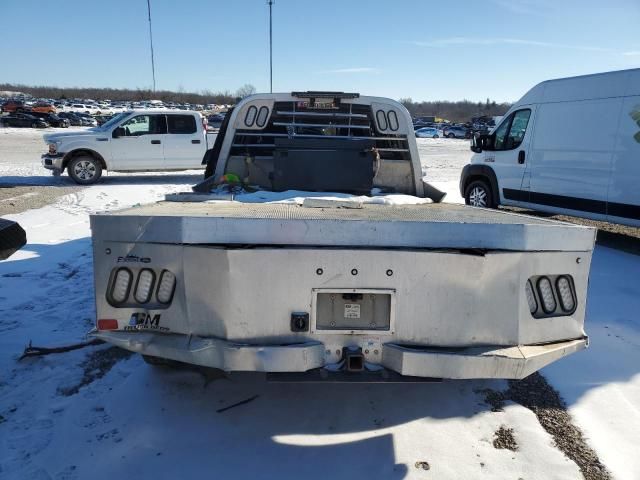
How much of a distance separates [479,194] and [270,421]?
8.71 metres

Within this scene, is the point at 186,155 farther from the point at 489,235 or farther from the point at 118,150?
the point at 489,235

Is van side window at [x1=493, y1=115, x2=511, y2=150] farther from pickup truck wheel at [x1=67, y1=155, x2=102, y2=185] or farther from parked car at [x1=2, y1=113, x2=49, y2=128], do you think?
parked car at [x1=2, y1=113, x2=49, y2=128]

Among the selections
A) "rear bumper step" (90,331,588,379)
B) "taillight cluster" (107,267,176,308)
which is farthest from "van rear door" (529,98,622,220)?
"taillight cluster" (107,267,176,308)

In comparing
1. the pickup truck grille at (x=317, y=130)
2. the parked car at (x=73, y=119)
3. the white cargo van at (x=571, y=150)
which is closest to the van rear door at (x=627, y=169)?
the white cargo van at (x=571, y=150)

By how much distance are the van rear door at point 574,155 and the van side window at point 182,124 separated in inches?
382

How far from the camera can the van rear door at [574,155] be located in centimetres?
787

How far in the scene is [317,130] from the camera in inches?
206

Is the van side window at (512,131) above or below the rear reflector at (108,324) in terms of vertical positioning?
above

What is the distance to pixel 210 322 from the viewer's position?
8.73 ft

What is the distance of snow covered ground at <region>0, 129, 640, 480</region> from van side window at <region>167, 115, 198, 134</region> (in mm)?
10966

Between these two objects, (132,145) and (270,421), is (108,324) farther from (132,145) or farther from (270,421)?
(132,145)

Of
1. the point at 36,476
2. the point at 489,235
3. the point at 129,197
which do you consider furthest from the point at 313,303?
the point at 129,197

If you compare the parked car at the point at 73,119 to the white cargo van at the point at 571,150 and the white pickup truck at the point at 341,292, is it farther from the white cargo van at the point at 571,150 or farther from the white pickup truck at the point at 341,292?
the white pickup truck at the point at 341,292

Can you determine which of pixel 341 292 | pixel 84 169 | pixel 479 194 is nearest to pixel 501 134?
pixel 479 194
